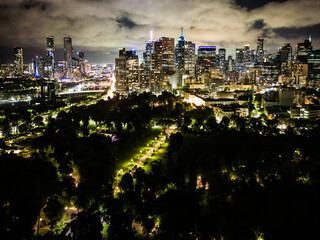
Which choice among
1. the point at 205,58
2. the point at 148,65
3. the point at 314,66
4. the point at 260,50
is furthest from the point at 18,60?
the point at 314,66

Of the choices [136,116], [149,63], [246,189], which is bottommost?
[246,189]

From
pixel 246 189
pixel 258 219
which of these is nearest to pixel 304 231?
pixel 258 219

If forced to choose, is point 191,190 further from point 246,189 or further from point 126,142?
point 126,142

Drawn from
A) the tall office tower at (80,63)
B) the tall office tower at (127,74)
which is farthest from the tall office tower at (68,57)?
the tall office tower at (127,74)

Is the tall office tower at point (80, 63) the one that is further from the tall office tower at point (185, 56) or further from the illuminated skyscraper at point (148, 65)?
the tall office tower at point (185, 56)

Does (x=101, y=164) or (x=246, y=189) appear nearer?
(x=246, y=189)

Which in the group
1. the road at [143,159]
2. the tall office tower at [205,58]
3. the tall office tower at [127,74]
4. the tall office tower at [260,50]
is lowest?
the road at [143,159]
